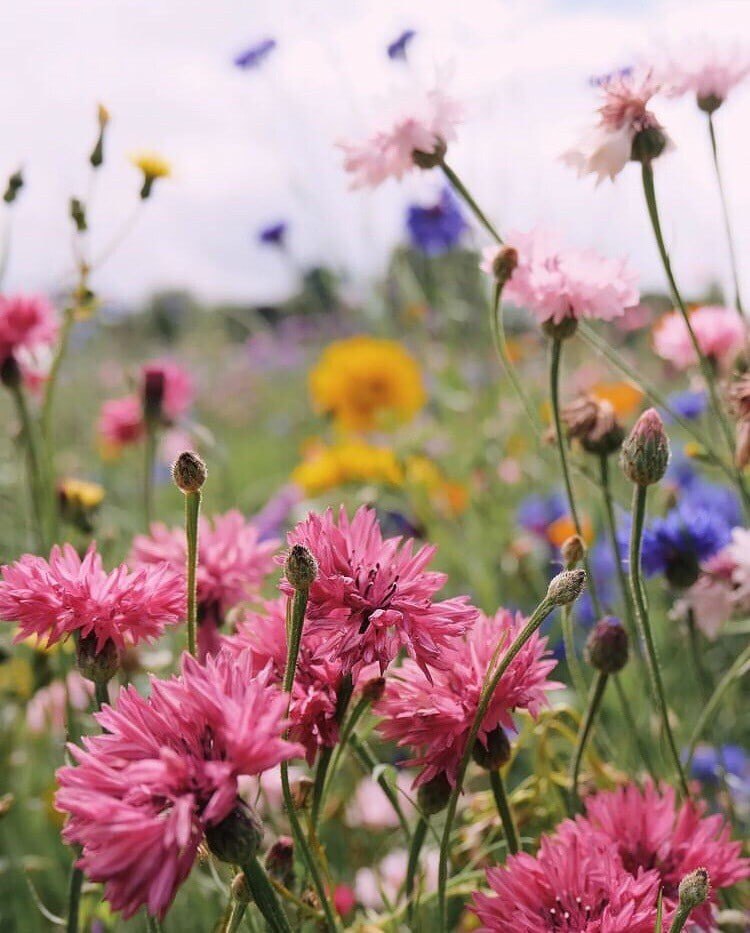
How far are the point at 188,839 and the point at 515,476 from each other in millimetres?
1764

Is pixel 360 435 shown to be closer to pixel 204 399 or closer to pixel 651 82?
pixel 651 82

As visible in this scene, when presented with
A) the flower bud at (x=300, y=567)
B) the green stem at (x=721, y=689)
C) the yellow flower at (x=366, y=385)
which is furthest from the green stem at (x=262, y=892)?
the yellow flower at (x=366, y=385)

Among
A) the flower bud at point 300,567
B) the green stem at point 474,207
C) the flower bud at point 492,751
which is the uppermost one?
the green stem at point 474,207

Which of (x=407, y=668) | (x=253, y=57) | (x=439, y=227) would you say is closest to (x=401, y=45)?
(x=253, y=57)

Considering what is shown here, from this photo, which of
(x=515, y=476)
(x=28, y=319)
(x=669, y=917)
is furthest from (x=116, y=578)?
(x=515, y=476)

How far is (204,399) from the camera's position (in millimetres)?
5574

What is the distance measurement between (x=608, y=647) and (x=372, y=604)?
0.76 feet

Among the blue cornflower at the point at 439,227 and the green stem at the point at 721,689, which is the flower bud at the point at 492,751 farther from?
the blue cornflower at the point at 439,227

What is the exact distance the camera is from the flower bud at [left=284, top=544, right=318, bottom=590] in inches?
16.6

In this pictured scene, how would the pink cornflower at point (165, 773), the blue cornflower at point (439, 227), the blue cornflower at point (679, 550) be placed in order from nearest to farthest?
the pink cornflower at point (165, 773) < the blue cornflower at point (679, 550) < the blue cornflower at point (439, 227)

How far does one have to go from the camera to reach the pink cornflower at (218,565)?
2.12 feet

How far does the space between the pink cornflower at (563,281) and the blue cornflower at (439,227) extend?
5.10ft

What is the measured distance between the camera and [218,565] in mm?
655

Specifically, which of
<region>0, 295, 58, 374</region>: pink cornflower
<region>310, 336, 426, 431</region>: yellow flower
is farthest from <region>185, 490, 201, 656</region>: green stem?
<region>310, 336, 426, 431</region>: yellow flower
